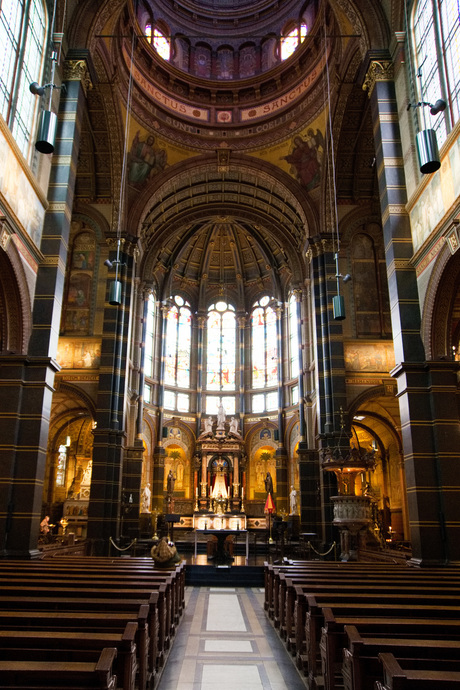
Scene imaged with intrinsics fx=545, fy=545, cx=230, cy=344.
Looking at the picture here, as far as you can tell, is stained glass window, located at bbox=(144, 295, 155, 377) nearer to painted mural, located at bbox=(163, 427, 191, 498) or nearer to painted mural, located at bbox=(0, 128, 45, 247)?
painted mural, located at bbox=(163, 427, 191, 498)

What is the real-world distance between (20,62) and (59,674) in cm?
1314

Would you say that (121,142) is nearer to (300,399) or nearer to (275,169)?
(275,169)

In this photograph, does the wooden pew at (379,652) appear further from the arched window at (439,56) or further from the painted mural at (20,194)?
the arched window at (439,56)

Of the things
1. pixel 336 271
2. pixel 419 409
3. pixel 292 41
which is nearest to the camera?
pixel 419 409

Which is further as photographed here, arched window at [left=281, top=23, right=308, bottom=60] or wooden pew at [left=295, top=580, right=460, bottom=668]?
arched window at [left=281, top=23, right=308, bottom=60]

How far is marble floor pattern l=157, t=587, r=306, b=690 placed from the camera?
6328mm

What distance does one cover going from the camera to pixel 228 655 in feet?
24.8

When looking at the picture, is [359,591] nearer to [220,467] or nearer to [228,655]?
[228,655]

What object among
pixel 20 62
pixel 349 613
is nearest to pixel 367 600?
pixel 349 613

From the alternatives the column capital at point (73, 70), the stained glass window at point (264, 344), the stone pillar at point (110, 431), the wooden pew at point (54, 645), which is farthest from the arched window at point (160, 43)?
the wooden pew at point (54, 645)

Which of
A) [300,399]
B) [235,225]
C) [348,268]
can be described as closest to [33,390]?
[348,268]

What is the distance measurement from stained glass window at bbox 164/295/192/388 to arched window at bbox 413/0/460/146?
24.3m

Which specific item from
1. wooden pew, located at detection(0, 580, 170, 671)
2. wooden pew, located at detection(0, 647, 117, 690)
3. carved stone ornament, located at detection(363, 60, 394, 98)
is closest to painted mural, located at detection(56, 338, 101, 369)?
carved stone ornament, located at detection(363, 60, 394, 98)

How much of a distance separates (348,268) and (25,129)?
14.7m
